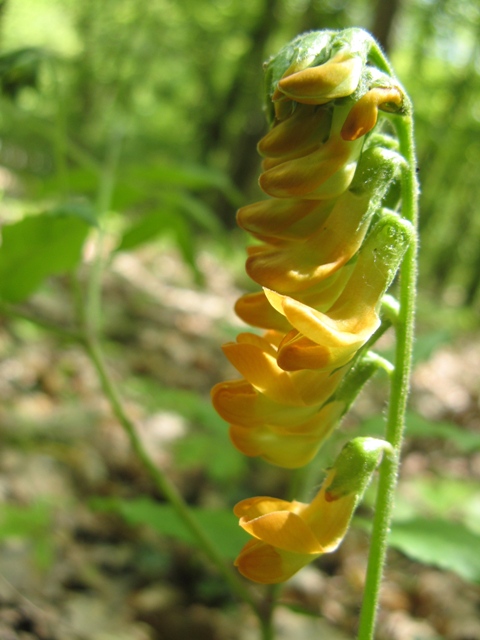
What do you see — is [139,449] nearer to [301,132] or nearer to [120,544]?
[301,132]

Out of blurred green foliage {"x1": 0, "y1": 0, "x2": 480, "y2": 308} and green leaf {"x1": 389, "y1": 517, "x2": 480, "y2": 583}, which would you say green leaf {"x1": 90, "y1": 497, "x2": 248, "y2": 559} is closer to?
green leaf {"x1": 389, "y1": 517, "x2": 480, "y2": 583}

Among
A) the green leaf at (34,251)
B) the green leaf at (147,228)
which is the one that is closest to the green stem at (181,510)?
the green leaf at (34,251)

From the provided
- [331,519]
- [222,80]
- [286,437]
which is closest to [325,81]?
[286,437]

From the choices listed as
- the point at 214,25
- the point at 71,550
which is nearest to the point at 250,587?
the point at 71,550

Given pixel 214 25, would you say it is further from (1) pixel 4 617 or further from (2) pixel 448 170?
(1) pixel 4 617

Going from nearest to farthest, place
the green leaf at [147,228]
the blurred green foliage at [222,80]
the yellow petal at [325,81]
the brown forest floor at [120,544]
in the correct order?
the yellow petal at [325,81]
the green leaf at [147,228]
the brown forest floor at [120,544]
the blurred green foliage at [222,80]

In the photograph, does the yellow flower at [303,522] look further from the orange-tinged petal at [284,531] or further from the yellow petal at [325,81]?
the yellow petal at [325,81]
